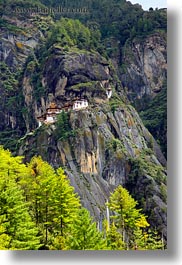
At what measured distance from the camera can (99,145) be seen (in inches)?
295

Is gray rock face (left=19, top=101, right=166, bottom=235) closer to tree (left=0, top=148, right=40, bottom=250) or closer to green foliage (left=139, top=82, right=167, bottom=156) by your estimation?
green foliage (left=139, top=82, right=167, bottom=156)

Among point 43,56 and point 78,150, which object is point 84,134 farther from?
point 43,56

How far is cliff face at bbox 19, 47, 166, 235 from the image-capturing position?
587 cm

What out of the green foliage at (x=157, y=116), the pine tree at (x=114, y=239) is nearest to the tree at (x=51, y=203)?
the pine tree at (x=114, y=239)

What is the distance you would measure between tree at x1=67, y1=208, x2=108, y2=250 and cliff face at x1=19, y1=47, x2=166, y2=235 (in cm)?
56

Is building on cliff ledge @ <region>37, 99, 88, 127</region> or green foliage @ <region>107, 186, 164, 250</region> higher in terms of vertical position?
building on cliff ledge @ <region>37, 99, 88, 127</region>

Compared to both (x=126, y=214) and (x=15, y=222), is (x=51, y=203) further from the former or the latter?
(x=126, y=214)

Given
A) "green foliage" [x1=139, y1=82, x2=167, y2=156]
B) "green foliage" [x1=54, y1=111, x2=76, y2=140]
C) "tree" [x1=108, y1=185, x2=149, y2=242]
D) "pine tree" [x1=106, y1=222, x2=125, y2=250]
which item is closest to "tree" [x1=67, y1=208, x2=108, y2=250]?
"pine tree" [x1=106, y1=222, x2=125, y2=250]

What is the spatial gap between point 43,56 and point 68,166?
177 inches

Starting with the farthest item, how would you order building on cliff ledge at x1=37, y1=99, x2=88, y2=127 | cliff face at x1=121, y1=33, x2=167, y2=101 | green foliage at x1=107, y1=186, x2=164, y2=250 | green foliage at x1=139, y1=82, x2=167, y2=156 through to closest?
building on cliff ledge at x1=37, y1=99, x2=88, y2=127 → cliff face at x1=121, y1=33, x2=167, y2=101 → green foliage at x1=139, y1=82, x2=167, y2=156 → green foliage at x1=107, y1=186, x2=164, y2=250

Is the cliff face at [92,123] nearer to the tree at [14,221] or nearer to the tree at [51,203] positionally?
the tree at [51,203]

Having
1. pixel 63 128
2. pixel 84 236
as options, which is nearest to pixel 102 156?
pixel 63 128

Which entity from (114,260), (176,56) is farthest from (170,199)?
(176,56)

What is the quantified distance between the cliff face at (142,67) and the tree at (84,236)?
6.37 feet
